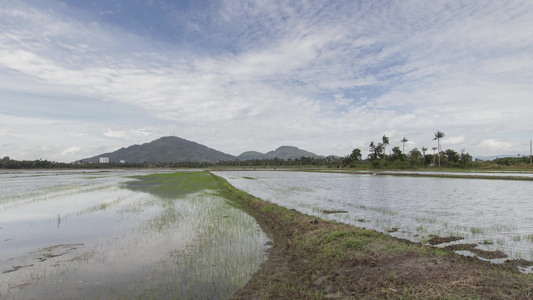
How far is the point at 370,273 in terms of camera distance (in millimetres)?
6742

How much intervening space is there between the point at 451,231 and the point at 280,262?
8447 mm

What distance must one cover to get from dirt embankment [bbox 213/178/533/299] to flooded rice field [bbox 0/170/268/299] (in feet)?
2.98

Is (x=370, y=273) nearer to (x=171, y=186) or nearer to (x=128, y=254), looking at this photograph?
(x=128, y=254)

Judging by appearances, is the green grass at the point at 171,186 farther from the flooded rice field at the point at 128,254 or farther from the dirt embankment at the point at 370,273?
the dirt embankment at the point at 370,273

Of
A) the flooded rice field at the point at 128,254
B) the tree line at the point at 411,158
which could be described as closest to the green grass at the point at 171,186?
the flooded rice field at the point at 128,254

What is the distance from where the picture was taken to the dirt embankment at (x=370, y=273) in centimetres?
549

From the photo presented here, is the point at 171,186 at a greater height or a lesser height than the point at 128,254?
greater

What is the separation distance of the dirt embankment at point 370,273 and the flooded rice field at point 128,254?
0.91m

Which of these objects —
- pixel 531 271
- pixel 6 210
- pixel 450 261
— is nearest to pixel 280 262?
pixel 450 261

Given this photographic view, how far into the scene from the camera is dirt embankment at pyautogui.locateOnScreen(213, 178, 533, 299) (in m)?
5.49

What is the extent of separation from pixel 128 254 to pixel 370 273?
7641 millimetres

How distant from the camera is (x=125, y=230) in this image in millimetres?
12750

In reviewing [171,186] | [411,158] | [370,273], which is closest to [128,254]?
[370,273]

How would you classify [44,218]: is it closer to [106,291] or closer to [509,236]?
[106,291]
